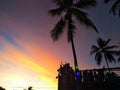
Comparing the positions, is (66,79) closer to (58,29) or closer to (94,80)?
(94,80)

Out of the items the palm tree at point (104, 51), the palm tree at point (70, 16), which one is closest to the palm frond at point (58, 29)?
the palm tree at point (70, 16)

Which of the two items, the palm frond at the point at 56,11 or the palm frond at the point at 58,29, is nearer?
the palm frond at the point at 58,29

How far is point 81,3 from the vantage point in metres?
28.5

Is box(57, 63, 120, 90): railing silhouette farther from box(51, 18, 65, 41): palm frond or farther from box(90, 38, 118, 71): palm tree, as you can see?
box(90, 38, 118, 71): palm tree

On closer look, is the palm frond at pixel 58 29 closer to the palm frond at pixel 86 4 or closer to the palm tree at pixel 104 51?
the palm frond at pixel 86 4

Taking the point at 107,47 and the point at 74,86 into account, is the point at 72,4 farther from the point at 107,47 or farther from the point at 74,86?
the point at 107,47

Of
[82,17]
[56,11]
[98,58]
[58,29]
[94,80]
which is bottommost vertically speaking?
[94,80]

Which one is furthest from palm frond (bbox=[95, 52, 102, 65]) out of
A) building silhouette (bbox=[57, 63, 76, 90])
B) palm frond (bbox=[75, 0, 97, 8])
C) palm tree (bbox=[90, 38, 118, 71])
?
building silhouette (bbox=[57, 63, 76, 90])

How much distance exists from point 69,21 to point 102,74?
8.14 meters

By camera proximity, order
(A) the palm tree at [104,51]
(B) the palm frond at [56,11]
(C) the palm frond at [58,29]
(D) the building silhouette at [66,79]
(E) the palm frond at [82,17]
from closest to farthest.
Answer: (D) the building silhouette at [66,79] < (E) the palm frond at [82,17] < (C) the palm frond at [58,29] < (B) the palm frond at [56,11] < (A) the palm tree at [104,51]

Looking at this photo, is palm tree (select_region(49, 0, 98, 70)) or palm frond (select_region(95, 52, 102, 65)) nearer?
palm tree (select_region(49, 0, 98, 70))

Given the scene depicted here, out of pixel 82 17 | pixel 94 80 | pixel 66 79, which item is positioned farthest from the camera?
pixel 82 17

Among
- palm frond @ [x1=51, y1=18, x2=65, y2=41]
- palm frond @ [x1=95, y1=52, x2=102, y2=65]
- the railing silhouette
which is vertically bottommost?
the railing silhouette

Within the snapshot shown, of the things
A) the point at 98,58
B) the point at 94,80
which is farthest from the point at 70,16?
the point at 98,58
